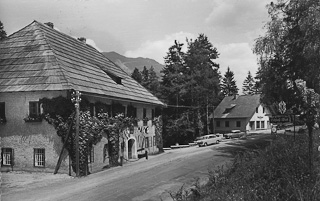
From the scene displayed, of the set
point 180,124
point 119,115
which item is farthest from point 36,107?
point 180,124

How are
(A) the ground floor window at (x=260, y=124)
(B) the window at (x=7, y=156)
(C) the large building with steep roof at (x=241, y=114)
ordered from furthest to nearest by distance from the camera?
(A) the ground floor window at (x=260, y=124) → (C) the large building with steep roof at (x=241, y=114) → (B) the window at (x=7, y=156)

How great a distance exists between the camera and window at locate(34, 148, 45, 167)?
18.6 metres

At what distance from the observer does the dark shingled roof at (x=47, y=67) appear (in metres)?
18.8

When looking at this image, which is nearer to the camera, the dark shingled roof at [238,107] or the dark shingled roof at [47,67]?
the dark shingled roof at [47,67]

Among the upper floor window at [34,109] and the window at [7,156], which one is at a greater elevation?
the upper floor window at [34,109]

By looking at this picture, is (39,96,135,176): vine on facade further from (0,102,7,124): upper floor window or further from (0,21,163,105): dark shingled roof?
(0,102,7,124): upper floor window

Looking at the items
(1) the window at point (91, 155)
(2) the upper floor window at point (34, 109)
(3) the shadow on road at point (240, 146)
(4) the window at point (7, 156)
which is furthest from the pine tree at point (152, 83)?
(4) the window at point (7, 156)

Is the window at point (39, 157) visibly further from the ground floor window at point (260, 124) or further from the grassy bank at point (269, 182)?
the ground floor window at point (260, 124)

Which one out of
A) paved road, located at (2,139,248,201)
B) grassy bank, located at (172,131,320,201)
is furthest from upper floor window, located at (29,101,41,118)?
grassy bank, located at (172,131,320,201)

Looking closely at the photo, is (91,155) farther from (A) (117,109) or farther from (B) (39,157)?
(A) (117,109)

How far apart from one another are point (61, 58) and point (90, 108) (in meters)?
4.15

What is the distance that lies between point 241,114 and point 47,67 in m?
45.1

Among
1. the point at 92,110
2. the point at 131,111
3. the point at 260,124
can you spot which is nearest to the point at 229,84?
the point at 260,124

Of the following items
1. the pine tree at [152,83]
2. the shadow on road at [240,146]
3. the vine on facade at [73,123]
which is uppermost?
the pine tree at [152,83]
